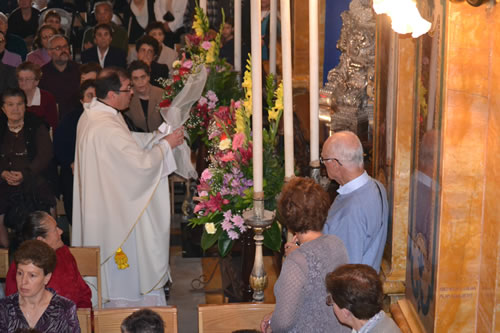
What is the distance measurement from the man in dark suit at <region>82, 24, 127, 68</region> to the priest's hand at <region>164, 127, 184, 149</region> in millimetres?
4391

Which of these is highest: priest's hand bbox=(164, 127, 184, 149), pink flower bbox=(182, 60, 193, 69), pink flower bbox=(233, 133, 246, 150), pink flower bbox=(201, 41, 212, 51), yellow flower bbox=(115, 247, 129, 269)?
pink flower bbox=(201, 41, 212, 51)

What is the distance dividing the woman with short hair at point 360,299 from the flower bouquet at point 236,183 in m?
1.60

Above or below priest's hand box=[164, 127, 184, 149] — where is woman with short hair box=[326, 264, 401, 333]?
below

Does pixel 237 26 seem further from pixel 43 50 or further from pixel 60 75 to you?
pixel 43 50

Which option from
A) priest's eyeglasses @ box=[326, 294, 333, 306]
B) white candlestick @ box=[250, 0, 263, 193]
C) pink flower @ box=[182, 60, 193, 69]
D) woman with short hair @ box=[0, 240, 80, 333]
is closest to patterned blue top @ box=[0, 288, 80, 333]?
woman with short hair @ box=[0, 240, 80, 333]

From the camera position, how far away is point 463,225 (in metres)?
3.13

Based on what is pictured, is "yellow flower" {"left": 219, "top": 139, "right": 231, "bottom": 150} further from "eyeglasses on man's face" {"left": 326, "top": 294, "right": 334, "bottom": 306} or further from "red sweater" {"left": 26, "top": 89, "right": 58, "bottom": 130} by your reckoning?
"red sweater" {"left": 26, "top": 89, "right": 58, "bottom": 130}

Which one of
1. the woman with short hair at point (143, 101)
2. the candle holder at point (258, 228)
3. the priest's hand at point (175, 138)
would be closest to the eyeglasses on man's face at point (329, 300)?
the candle holder at point (258, 228)

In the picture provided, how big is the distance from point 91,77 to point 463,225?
4873 millimetres

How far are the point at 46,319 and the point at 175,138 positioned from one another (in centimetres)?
232

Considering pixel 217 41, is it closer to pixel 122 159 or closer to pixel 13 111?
pixel 122 159

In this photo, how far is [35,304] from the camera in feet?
12.1

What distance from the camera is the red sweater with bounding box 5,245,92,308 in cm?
421

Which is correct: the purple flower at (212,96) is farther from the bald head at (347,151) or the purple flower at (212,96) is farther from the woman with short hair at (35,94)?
the bald head at (347,151)
